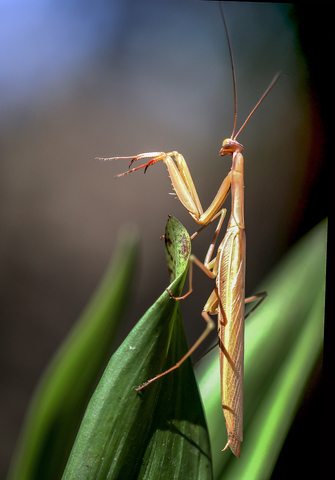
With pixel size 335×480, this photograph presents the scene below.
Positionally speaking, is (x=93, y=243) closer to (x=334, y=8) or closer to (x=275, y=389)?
(x=275, y=389)

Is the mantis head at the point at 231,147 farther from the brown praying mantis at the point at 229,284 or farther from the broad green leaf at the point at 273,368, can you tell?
the broad green leaf at the point at 273,368

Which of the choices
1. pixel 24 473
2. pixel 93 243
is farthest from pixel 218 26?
pixel 24 473

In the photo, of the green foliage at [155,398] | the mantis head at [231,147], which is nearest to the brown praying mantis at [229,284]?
the mantis head at [231,147]

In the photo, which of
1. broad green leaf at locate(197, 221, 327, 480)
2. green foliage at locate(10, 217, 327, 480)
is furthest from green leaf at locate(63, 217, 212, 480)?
broad green leaf at locate(197, 221, 327, 480)

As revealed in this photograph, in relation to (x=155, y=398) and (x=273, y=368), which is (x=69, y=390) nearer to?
(x=155, y=398)

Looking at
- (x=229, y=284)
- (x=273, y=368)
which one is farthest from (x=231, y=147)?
(x=273, y=368)
